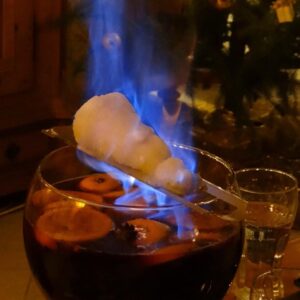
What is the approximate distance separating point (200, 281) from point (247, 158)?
980 millimetres

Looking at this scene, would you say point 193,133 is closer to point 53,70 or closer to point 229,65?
point 229,65

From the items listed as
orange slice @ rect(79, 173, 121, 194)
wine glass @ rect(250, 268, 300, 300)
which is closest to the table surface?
wine glass @ rect(250, 268, 300, 300)

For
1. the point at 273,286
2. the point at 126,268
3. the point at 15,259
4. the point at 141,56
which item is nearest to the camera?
the point at 126,268

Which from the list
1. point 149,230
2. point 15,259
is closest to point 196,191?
point 149,230

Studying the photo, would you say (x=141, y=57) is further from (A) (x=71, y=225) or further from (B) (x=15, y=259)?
(A) (x=71, y=225)

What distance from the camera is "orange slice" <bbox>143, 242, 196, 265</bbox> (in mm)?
544

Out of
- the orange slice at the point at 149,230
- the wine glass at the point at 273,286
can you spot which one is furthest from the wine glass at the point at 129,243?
the wine glass at the point at 273,286

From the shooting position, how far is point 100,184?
613mm

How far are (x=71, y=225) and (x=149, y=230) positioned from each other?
0.06 meters

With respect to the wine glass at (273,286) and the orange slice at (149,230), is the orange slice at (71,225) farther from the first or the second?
the wine glass at (273,286)

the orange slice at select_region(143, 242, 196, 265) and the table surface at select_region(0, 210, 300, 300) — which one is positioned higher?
the orange slice at select_region(143, 242, 196, 265)

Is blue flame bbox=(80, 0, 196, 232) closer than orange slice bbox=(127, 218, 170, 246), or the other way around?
orange slice bbox=(127, 218, 170, 246)

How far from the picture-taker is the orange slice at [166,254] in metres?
0.54

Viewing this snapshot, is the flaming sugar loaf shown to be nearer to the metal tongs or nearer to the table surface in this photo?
the metal tongs
